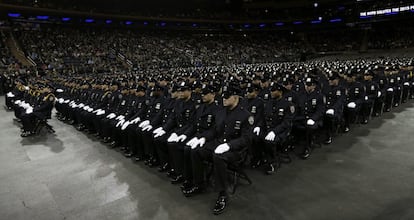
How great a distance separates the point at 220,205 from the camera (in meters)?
3.71

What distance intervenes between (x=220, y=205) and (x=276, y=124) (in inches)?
82.2

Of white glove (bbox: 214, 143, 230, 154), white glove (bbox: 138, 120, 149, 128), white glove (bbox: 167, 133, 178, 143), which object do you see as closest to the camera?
white glove (bbox: 214, 143, 230, 154)

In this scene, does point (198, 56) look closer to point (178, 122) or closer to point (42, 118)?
point (42, 118)

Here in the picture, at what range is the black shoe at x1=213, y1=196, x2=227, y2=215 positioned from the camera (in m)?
3.65

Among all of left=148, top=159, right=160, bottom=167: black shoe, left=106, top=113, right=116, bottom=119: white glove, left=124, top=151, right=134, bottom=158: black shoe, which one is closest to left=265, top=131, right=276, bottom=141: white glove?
left=148, top=159, right=160, bottom=167: black shoe

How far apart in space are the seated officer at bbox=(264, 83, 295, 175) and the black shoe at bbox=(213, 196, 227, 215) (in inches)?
51.7

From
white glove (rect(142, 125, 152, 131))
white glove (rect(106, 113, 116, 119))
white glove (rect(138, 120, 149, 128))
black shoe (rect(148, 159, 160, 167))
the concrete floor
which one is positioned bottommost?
the concrete floor

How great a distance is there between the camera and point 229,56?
40031 millimetres

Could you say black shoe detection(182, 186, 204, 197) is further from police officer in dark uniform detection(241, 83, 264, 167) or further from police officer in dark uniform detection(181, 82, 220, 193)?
police officer in dark uniform detection(241, 83, 264, 167)

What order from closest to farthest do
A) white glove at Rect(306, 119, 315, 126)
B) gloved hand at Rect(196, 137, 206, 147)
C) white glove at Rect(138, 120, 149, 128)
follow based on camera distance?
gloved hand at Rect(196, 137, 206, 147), white glove at Rect(138, 120, 149, 128), white glove at Rect(306, 119, 315, 126)

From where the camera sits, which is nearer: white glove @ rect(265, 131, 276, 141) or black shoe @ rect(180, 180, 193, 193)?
black shoe @ rect(180, 180, 193, 193)

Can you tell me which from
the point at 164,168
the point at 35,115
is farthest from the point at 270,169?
the point at 35,115

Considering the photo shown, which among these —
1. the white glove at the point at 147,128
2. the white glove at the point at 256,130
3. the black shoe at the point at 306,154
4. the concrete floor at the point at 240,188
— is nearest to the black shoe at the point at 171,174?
the concrete floor at the point at 240,188

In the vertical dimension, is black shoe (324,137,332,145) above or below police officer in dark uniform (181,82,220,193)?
below
